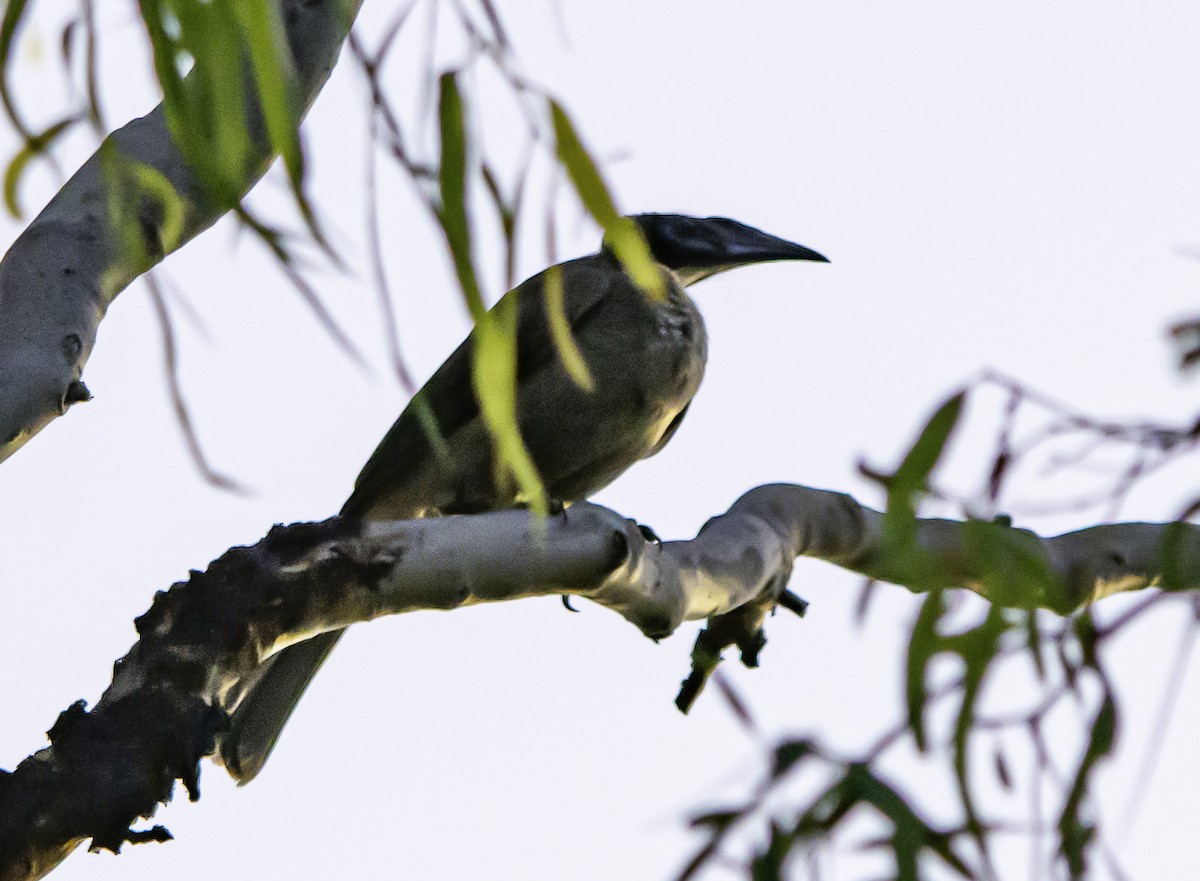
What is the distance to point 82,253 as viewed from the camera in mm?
1989

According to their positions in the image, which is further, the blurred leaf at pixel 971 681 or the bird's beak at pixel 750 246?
the bird's beak at pixel 750 246

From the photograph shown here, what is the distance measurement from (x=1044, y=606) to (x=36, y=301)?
1.25 m

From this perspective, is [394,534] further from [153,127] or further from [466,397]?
[466,397]

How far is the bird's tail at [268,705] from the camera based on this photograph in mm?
2363

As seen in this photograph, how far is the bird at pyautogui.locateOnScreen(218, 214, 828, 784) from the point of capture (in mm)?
2760

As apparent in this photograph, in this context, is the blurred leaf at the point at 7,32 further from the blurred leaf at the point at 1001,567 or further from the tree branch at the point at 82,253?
the blurred leaf at the point at 1001,567

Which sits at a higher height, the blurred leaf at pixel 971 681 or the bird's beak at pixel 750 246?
the bird's beak at pixel 750 246

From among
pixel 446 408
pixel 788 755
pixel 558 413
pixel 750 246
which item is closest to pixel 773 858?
pixel 788 755

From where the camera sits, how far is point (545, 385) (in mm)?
2785

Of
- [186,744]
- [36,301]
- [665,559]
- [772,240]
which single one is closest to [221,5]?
[186,744]

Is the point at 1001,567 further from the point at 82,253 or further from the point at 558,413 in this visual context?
the point at 558,413

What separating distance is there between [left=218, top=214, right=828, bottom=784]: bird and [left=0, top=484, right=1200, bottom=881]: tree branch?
637 millimetres

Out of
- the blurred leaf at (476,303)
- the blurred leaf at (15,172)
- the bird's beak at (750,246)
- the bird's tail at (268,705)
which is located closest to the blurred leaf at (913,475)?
the blurred leaf at (476,303)

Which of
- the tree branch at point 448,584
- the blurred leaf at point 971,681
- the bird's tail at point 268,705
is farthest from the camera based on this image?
the bird's tail at point 268,705
